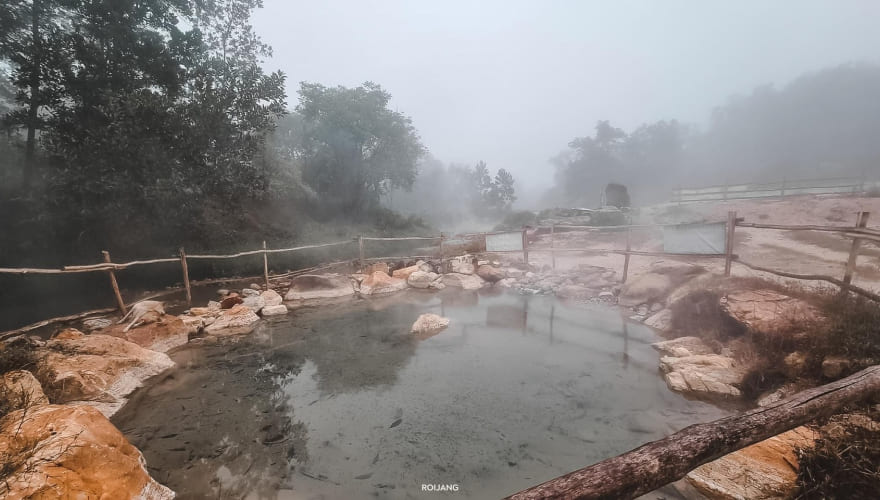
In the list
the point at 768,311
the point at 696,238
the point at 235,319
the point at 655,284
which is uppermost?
the point at 696,238

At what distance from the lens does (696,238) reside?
7664mm

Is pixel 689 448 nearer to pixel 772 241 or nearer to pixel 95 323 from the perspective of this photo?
pixel 95 323

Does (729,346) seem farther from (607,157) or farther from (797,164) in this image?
(607,157)

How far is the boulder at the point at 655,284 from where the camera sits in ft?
25.7

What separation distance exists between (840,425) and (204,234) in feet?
51.1

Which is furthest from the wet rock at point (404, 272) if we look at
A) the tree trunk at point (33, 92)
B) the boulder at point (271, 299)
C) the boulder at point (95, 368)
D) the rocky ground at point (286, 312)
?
the tree trunk at point (33, 92)

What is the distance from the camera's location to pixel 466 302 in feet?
31.7

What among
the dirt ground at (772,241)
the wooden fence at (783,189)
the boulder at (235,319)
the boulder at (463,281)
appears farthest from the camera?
the wooden fence at (783,189)

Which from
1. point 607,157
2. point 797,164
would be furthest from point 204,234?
point 607,157

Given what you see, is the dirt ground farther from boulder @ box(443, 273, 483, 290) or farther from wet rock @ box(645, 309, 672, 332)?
boulder @ box(443, 273, 483, 290)

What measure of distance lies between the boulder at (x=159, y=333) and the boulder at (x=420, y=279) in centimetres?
620

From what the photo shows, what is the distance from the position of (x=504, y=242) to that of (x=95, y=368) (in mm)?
10873

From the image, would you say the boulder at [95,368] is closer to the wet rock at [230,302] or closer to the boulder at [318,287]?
the wet rock at [230,302]

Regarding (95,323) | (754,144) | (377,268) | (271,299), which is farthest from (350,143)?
(754,144)
